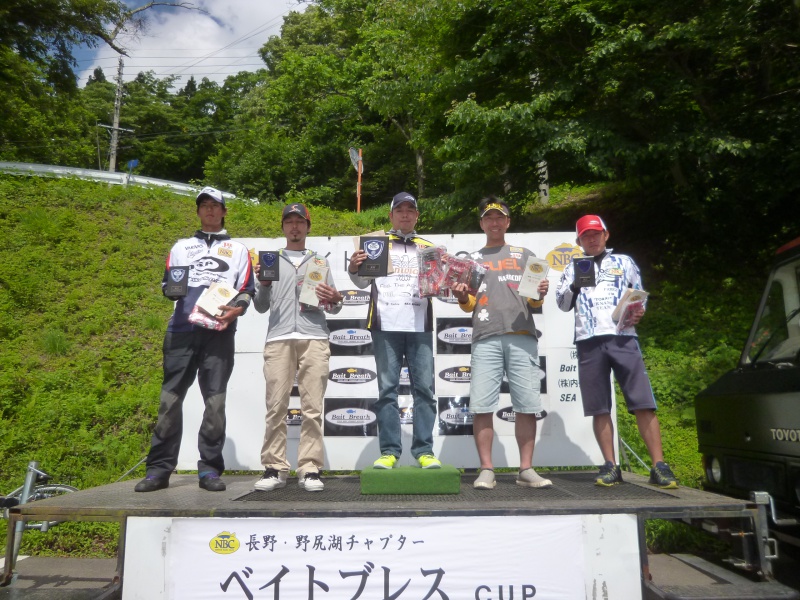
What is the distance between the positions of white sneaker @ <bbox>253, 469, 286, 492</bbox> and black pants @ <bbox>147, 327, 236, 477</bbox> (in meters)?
0.31

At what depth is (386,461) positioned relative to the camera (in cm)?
375

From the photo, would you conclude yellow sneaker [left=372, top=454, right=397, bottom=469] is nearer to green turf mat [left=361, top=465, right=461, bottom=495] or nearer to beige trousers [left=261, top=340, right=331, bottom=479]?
green turf mat [left=361, top=465, right=461, bottom=495]

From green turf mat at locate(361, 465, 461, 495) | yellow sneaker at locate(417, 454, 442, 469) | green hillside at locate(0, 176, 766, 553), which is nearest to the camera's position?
green turf mat at locate(361, 465, 461, 495)

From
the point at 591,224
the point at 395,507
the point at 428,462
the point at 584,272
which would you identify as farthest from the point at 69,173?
the point at 395,507

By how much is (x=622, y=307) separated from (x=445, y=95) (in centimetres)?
716

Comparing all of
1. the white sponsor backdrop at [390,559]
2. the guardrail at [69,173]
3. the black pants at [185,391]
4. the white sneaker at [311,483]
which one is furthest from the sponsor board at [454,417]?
the guardrail at [69,173]

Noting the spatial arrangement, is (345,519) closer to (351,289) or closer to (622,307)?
(622,307)

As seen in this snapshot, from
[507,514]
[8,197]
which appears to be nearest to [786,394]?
[507,514]

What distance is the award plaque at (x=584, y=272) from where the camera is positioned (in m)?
3.81

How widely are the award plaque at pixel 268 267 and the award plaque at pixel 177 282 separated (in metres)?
0.46

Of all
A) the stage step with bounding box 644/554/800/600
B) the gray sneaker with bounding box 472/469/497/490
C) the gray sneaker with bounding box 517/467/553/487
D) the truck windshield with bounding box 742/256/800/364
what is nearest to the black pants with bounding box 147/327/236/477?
the gray sneaker with bounding box 472/469/497/490

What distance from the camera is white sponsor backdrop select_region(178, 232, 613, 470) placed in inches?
198

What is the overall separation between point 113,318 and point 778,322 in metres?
7.87

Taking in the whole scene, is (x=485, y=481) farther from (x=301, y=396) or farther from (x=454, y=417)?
(x=454, y=417)
